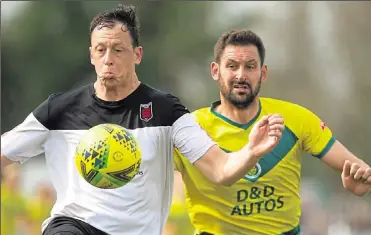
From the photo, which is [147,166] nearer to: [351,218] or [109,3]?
[351,218]

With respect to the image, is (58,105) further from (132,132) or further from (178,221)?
(178,221)

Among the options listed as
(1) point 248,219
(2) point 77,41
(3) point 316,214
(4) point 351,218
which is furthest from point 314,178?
(1) point 248,219

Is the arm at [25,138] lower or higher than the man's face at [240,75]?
lower

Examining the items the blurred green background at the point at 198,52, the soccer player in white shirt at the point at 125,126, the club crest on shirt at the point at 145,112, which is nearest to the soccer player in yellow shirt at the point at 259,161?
the soccer player in white shirt at the point at 125,126

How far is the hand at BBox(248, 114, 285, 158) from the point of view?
297 inches

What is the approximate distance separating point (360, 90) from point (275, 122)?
24.4m

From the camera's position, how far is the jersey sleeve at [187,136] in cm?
789

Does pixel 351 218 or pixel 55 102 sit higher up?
pixel 55 102

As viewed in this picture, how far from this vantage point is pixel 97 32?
7.96 metres

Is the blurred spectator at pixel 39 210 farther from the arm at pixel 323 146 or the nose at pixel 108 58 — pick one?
the nose at pixel 108 58

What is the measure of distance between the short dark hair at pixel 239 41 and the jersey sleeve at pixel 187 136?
114cm

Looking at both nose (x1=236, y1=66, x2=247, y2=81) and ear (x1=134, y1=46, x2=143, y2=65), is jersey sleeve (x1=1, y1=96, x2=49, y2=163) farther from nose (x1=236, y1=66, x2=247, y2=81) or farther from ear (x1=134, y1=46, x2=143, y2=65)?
nose (x1=236, y1=66, x2=247, y2=81)

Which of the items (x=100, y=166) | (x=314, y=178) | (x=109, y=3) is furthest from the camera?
(x=109, y=3)

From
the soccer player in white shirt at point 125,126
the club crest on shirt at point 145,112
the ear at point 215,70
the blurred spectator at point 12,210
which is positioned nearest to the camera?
the soccer player in white shirt at point 125,126
